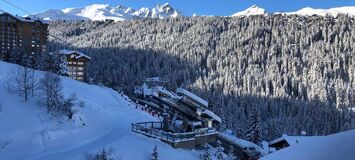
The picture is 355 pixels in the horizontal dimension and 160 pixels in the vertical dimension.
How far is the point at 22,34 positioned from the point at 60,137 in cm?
6660

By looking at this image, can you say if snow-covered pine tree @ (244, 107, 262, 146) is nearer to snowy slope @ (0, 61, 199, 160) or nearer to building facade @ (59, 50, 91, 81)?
snowy slope @ (0, 61, 199, 160)

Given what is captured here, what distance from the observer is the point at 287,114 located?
151625 mm

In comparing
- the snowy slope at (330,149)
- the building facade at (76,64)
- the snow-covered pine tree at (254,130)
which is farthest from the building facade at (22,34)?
the snowy slope at (330,149)

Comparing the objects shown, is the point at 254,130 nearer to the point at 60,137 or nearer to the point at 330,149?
the point at 60,137

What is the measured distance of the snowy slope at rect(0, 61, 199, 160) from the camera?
31361 millimetres

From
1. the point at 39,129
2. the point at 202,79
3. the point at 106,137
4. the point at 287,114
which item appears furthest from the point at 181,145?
the point at 202,79

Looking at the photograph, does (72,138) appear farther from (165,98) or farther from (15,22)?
(15,22)

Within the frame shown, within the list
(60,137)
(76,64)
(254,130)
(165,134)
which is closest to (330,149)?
(165,134)

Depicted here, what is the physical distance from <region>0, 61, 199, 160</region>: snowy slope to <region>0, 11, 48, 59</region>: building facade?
5433 centimetres

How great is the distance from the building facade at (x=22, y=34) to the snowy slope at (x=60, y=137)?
5433cm

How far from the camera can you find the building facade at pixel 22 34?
9356 centimetres

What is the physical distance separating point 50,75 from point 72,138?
8383mm

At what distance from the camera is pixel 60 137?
35125 mm

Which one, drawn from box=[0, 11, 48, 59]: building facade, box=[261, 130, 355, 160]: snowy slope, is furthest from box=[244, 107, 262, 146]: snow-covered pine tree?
box=[261, 130, 355, 160]: snowy slope
